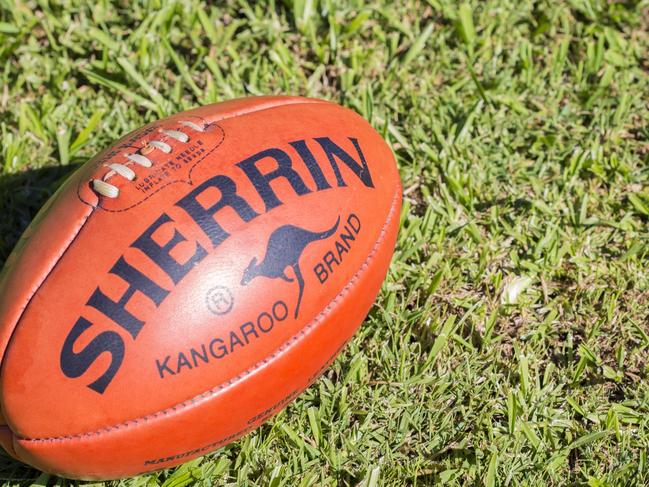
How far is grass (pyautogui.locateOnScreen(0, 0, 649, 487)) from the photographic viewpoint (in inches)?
101

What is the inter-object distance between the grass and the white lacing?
91cm

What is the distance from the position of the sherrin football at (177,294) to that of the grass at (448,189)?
0.37 m

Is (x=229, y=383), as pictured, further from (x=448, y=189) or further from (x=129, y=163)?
(x=448, y=189)

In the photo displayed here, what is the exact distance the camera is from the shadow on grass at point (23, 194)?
315 cm

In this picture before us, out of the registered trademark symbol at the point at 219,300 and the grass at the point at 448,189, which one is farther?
the grass at the point at 448,189

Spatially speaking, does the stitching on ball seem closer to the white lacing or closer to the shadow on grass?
the white lacing

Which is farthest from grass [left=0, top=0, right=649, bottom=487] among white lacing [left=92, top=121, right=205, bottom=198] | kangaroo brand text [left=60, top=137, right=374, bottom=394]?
white lacing [left=92, top=121, right=205, bottom=198]

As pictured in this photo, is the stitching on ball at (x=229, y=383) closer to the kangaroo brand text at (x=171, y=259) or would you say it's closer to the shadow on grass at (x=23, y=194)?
the kangaroo brand text at (x=171, y=259)

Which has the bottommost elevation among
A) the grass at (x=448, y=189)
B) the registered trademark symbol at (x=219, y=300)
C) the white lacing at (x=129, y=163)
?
the grass at (x=448, y=189)

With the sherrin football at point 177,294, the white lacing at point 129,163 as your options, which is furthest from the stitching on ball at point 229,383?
the white lacing at point 129,163

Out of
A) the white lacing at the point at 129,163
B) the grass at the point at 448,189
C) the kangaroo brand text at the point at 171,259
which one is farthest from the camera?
the grass at the point at 448,189

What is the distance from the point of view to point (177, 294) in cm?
212

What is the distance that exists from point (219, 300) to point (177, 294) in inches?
4.4

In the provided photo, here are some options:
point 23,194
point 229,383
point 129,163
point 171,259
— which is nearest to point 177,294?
point 171,259
